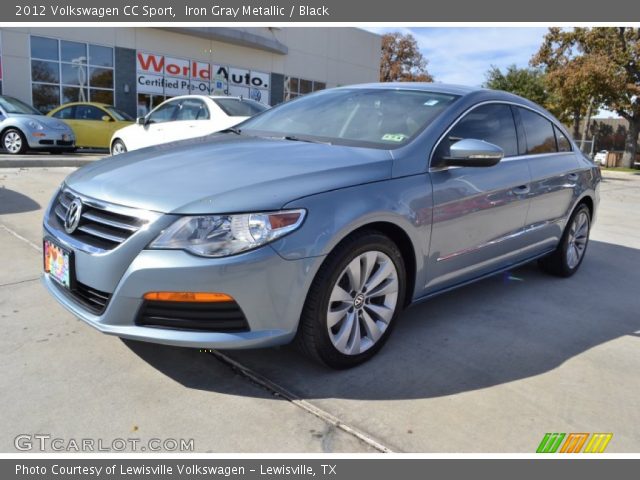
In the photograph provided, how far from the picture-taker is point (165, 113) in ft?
32.7

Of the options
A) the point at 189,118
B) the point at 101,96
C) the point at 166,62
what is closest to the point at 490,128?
the point at 189,118

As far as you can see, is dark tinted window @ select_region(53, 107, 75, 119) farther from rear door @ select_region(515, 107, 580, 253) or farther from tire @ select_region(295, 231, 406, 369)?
tire @ select_region(295, 231, 406, 369)

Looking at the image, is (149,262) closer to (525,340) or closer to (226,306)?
(226,306)

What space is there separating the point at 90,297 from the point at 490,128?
9.12 feet

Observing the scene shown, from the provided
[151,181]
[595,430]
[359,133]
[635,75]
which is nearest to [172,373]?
[151,181]

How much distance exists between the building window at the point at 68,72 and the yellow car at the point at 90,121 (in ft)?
14.8

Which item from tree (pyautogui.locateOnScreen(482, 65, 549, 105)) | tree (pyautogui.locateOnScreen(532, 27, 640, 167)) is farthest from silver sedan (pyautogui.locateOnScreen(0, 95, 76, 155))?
tree (pyautogui.locateOnScreen(482, 65, 549, 105))

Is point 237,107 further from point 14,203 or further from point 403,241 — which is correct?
point 403,241

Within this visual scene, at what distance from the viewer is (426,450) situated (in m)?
2.30

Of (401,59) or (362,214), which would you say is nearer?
(362,214)

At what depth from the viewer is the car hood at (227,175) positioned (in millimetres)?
2490

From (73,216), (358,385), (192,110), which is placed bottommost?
(358,385)

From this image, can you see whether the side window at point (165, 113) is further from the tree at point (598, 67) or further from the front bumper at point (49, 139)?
the tree at point (598, 67)

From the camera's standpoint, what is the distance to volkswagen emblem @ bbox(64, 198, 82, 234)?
2.72 m
